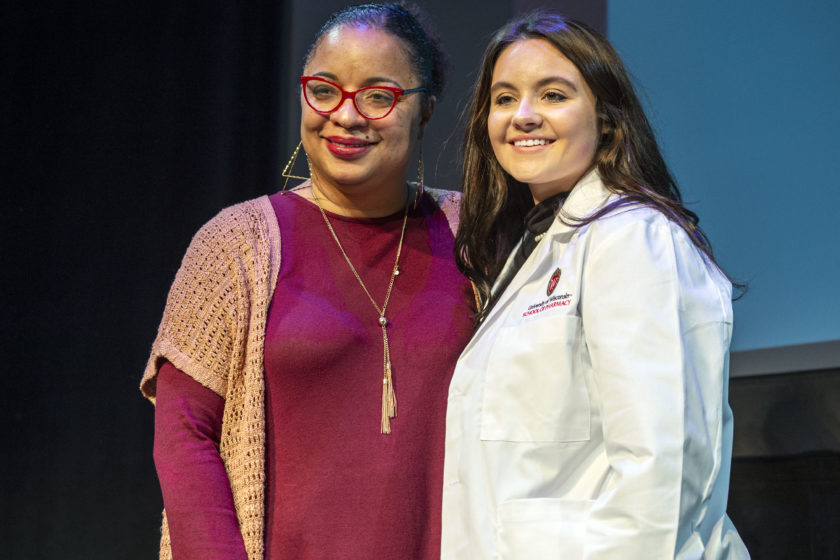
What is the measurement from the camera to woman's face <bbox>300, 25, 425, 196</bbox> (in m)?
1.50

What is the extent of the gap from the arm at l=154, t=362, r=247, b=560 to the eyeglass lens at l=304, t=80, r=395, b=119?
1.61ft

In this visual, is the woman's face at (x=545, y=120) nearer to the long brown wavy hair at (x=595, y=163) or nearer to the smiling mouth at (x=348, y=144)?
the long brown wavy hair at (x=595, y=163)

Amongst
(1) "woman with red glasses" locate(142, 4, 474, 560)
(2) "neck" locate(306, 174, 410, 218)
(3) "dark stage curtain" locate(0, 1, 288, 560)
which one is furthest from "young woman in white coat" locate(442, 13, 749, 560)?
(3) "dark stage curtain" locate(0, 1, 288, 560)

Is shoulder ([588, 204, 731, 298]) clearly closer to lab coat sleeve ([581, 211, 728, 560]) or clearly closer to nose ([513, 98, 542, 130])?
lab coat sleeve ([581, 211, 728, 560])

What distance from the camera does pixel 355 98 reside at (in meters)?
1.50

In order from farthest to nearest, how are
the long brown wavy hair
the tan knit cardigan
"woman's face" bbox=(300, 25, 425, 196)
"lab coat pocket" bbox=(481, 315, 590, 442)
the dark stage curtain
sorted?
1. the dark stage curtain
2. "woman's face" bbox=(300, 25, 425, 196)
3. the tan knit cardigan
4. the long brown wavy hair
5. "lab coat pocket" bbox=(481, 315, 590, 442)

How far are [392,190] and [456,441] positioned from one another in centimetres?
50

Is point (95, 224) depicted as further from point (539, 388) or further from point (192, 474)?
point (539, 388)

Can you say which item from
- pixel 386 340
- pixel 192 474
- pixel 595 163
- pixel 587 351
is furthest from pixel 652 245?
pixel 192 474

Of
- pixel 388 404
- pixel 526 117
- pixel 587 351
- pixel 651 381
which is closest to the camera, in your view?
pixel 651 381

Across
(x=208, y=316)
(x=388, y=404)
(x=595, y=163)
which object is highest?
(x=595, y=163)

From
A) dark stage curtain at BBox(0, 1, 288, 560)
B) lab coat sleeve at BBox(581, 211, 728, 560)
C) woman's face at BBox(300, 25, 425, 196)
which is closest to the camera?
lab coat sleeve at BBox(581, 211, 728, 560)

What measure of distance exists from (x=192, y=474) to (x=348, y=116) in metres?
0.61

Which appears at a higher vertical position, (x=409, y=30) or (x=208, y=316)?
(x=409, y=30)
